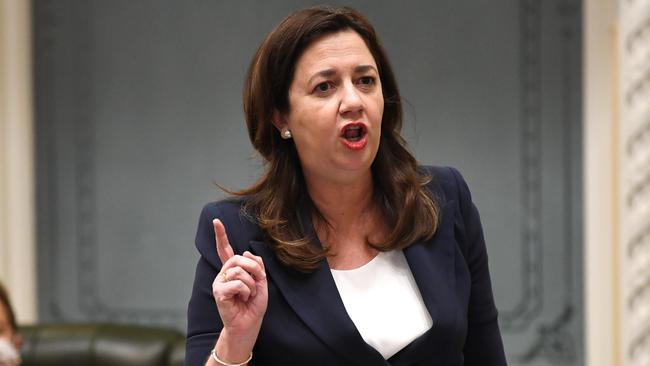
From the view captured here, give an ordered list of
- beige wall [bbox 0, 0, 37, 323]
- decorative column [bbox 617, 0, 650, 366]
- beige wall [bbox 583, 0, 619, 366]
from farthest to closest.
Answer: beige wall [bbox 0, 0, 37, 323] → beige wall [bbox 583, 0, 619, 366] → decorative column [bbox 617, 0, 650, 366]

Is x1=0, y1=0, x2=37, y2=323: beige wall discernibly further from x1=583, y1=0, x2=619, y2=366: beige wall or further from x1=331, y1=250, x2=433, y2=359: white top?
x1=331, y1=250, x2=433, y2=359: white top

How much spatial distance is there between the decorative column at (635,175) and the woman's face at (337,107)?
68cm

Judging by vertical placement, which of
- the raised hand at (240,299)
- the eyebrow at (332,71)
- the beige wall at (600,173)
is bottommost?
the beige wall at (600,173)

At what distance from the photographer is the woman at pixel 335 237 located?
1.61m

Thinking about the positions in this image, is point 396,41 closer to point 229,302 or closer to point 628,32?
point 628,32

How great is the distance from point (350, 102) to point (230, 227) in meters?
0.29

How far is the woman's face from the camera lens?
1653mm

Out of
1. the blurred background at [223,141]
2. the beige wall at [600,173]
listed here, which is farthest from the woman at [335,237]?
the beige wall at [600,173]

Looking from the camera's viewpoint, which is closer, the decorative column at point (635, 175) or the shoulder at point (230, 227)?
the shoulder at point (230, 227)

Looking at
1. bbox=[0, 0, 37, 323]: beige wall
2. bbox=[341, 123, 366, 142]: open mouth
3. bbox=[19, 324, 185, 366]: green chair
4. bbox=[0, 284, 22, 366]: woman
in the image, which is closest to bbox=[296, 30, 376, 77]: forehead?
bbox=[341, 123, 366, 142]: open mouth

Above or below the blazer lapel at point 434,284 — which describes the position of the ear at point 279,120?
above

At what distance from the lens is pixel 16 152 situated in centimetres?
472

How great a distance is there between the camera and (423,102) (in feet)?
15.0

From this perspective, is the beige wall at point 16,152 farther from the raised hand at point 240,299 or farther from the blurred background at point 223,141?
the raised hand at point 240,299
